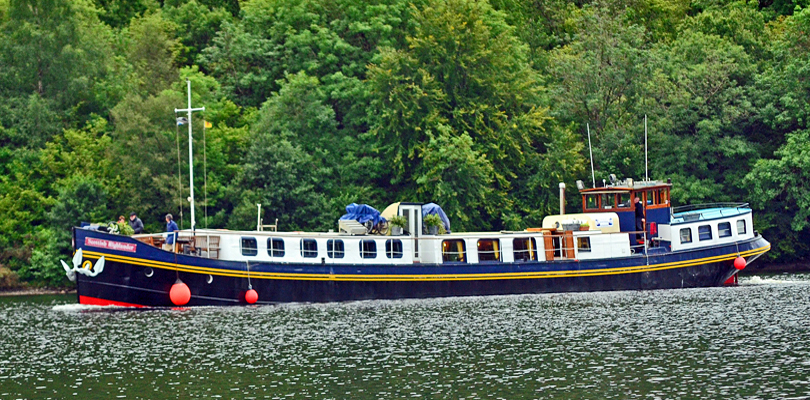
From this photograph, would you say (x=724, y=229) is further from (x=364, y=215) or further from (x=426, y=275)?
(x=364, y=215)

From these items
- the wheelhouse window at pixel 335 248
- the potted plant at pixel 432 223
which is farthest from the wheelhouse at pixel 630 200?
the wheelhouse window at pixel 335 248

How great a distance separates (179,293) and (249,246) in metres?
3.70

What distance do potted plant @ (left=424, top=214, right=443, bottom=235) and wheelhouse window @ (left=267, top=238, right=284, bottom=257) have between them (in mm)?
6573

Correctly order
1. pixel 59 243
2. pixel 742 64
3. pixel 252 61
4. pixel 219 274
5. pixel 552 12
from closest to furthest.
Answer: pixel 219 274, pixel 59 243, pixel 742 64, pixel 252 61, pixel 552 12

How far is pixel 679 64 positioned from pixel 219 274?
34932mm

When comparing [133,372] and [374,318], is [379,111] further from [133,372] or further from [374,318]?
[133,372]

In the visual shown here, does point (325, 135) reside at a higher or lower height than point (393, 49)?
lower

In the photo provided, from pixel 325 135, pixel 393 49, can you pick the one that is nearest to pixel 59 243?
pixel 325 135

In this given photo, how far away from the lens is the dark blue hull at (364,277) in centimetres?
4588

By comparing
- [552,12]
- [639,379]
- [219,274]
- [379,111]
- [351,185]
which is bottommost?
[639,379]

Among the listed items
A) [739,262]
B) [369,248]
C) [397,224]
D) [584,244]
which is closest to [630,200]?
[584,244]

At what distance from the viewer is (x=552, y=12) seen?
8738 cm

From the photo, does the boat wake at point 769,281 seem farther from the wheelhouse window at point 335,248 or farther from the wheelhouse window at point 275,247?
the wheelhouse window at point 275,247

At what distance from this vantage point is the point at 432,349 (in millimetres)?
36031
